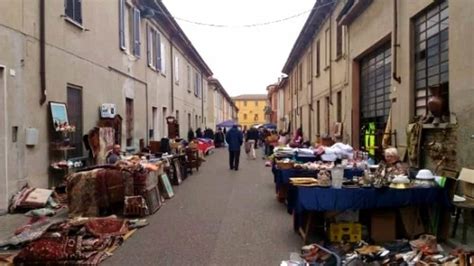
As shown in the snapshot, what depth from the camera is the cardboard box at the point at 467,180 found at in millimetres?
7129

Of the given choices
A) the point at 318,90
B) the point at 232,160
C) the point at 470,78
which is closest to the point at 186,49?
the point at 318,90

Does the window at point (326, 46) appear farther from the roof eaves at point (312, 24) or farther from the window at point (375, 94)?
the window at point (375, 94)

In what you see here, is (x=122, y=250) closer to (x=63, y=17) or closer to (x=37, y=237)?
(x=37, y=237)


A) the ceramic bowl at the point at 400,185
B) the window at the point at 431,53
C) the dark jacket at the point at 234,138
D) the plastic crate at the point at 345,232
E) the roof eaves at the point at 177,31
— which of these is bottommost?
the plastic crate at the point at 345,232

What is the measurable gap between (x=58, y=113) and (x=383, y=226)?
712cm

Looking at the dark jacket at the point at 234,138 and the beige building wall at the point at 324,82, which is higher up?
the beige building wall at the point at 324,82

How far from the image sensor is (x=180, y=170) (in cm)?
1491

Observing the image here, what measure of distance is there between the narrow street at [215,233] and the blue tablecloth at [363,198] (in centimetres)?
67

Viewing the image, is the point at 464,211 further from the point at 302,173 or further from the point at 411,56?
the point at 411,56

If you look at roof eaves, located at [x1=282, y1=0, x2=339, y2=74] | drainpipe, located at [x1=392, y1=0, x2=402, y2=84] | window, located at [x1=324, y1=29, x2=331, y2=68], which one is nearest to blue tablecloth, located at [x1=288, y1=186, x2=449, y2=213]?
drainpipe, located at [x1=392, y1=0, x2=402, y2=84]

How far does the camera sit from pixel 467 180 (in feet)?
23.6

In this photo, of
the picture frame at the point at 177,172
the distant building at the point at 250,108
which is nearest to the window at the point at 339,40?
the picture frame at the point at 177,172

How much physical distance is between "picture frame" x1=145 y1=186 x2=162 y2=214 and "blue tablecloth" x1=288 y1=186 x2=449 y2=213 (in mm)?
3540

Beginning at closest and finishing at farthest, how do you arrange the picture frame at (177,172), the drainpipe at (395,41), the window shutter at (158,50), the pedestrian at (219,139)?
the drainpipe at (395,41)
the picture frame at (177,172)
the window shutter at (158,50)
the pedestrian at (219,139)
